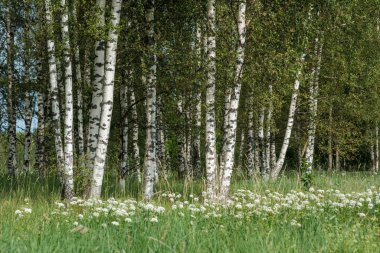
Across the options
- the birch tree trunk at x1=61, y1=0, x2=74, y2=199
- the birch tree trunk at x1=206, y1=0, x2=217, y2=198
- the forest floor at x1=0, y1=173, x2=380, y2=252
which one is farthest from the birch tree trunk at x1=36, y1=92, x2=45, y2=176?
the forest floor at x1=0, y1=173, x2=380, y2=252

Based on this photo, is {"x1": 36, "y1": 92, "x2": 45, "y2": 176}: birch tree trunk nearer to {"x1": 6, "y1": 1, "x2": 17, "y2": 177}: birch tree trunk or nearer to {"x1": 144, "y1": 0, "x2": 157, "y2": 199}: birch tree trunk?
{"x1": 6, "y1": 1, "x2": 17, "y2": 177}: birch tree trunk

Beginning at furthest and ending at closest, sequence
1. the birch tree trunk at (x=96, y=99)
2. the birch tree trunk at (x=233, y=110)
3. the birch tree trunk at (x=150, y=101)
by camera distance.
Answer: the birch tree trunk at (x=150, y=101)
the birch tree trunk at (x=96, y=99)
the birch tree trunk at (x=233, y=110)

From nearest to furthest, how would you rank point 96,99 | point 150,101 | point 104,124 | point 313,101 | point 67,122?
1. point 104,124
2. point 67,122
3. point 96,99
4. point 150,101
5. point 313,101

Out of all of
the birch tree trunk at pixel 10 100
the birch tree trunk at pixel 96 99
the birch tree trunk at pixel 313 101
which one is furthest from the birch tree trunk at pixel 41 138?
the birch tree trunk at pixel 313 101

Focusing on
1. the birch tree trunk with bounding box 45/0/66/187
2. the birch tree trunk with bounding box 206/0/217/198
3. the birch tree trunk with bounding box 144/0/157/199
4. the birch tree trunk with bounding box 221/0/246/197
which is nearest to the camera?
the birch tree trunk with bounding box 45/0/66/187

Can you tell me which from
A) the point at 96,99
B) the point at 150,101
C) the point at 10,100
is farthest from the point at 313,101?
the point at 10,100

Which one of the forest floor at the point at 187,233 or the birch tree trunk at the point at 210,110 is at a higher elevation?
the birch tree trunk at the point at 210,110

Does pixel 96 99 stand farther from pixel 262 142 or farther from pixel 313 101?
pixel 313 101

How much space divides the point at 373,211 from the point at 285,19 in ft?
30.6

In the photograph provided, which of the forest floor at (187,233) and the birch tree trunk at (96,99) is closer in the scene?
the forest floor at (187,233)

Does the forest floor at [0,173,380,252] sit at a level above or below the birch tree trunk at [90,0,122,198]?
below

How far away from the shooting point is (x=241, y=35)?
15.4 metres

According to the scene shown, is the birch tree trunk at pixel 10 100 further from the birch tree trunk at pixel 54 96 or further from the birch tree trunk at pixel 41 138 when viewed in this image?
the birch tree trunk at pixel 54 96

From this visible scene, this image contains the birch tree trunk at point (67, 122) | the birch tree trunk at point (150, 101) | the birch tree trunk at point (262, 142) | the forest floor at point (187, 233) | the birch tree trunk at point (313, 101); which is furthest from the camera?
the birch tree trunk at point (313, 101)
